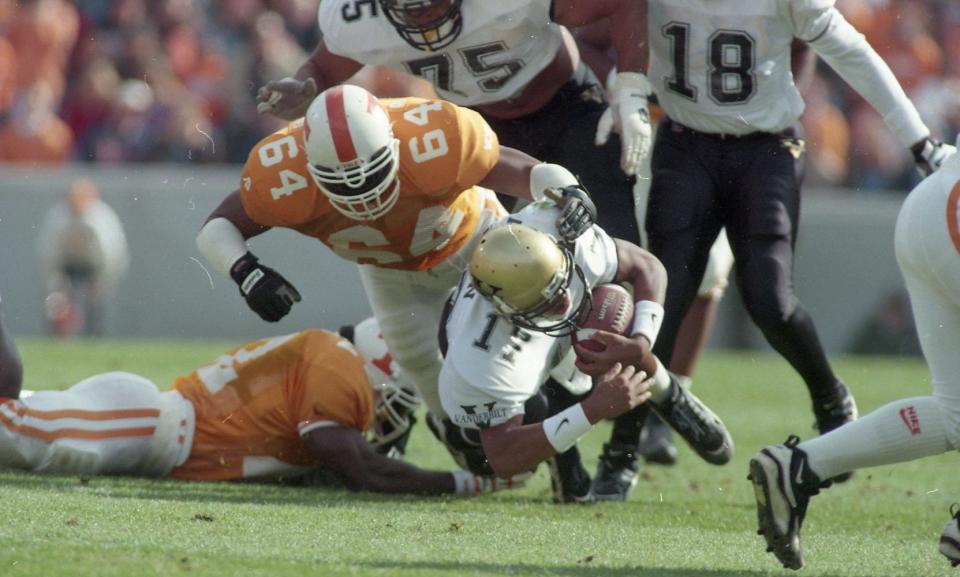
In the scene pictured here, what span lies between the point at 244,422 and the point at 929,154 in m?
2.47

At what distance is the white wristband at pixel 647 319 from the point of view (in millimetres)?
4516

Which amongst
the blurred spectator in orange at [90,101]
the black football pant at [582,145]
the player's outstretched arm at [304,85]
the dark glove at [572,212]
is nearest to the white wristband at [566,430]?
the dark glove at [572,212]

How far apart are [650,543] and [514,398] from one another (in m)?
0.56

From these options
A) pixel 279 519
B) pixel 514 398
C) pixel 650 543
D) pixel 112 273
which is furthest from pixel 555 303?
pixel 112 273

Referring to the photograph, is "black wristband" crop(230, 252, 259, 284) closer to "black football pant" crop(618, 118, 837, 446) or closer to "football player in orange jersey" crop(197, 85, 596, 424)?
"football player in orange jersey" crop(197, 85, 596, 424)

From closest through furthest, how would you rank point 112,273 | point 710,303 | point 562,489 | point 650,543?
point 650,543 → point 562,489 → point 710,303 → point 112,273

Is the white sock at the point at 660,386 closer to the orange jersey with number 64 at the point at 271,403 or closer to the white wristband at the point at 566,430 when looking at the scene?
the white wristband at the point at 566,430

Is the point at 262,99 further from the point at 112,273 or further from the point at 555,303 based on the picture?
the point at 112,273

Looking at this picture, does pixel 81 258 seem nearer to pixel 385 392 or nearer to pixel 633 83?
pixel 385 392

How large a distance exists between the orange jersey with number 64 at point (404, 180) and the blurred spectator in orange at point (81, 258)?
22.2 feet

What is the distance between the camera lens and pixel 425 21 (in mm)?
5008

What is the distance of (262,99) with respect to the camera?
530 cm

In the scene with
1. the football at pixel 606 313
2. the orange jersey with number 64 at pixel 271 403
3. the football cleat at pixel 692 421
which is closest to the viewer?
the football at pixel 606 313

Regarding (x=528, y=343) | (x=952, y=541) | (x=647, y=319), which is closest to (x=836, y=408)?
(x=647, y=319)
